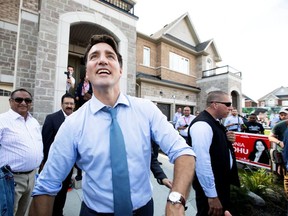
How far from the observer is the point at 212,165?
7.16ft

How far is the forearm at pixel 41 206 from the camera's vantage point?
0.95 m

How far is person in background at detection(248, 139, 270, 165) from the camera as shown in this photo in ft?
15.3

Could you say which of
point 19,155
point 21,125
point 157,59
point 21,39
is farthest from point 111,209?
point 157,59

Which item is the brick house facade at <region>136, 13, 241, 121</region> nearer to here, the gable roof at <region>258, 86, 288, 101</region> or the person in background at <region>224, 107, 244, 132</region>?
the person in background at <region>224, 107, 244, 132</region>

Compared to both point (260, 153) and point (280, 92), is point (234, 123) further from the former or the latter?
point (280, 92)

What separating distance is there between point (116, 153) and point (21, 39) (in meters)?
6.80

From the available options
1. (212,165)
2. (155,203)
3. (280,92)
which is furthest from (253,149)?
(280,92)

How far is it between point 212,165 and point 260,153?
3596mm

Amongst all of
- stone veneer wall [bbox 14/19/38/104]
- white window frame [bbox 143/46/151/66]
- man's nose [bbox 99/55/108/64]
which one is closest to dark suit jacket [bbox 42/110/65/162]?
man's nose [bbox 99/55/108/64]

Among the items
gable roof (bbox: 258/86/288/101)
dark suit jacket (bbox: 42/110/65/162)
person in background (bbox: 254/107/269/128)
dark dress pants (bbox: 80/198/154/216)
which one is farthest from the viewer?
gable roof (bbox: 258/86/288/101)

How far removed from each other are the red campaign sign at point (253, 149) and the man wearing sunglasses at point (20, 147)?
17.7 feet

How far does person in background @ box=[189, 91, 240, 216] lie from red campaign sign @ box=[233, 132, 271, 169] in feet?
10.4

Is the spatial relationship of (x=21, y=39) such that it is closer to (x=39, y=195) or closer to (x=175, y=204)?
(x=39, y=195)

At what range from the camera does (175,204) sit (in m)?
0.84
